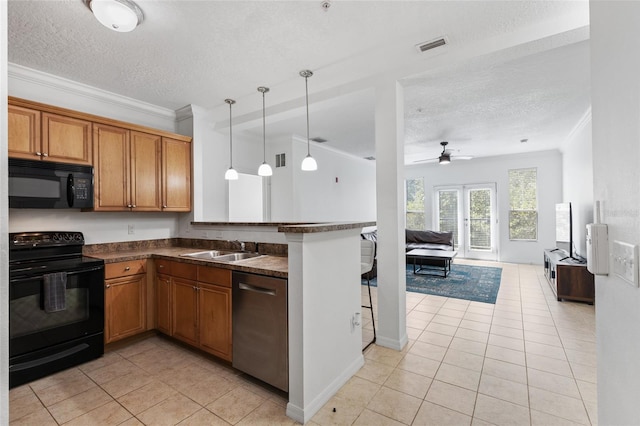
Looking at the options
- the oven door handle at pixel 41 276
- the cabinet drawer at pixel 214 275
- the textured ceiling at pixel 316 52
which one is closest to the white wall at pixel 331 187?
the textured ceiling at pixel 316 52

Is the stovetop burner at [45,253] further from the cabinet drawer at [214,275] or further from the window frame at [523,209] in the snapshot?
the window frame at [523,209]

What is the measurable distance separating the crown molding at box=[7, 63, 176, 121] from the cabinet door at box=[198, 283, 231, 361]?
8.42 ft

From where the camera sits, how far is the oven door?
2258 millimetres

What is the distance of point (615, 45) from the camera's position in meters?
0.90

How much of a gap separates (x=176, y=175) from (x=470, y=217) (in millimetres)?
7298

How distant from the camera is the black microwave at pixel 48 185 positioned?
8.13 ft

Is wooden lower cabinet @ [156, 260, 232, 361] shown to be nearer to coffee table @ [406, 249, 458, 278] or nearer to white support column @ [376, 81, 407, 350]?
white support column @ [376, 81, 407, 350]

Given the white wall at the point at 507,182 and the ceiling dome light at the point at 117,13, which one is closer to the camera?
the ceiling dome light at the point at 117,13

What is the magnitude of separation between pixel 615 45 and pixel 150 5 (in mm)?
2621

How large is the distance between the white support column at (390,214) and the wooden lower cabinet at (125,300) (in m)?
2.44

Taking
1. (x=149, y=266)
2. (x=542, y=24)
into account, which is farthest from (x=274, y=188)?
(x=542, y=24)

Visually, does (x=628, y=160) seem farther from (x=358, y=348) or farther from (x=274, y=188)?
(x=274, y=188)

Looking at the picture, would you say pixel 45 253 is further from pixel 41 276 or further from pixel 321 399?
pixel 321 399

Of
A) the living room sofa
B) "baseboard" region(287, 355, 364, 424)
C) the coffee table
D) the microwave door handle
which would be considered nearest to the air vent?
"baseboard" region(287, 355, 364, 424)
